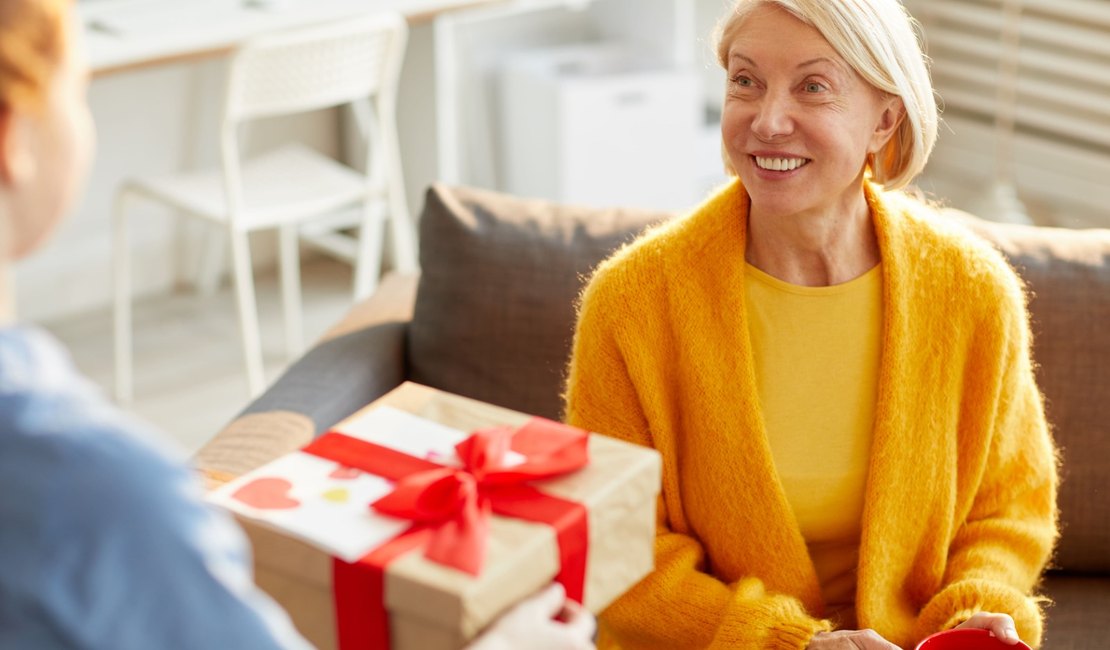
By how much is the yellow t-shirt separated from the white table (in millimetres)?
1936

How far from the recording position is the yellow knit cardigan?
1.53 m

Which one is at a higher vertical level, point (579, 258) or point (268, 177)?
point (579, 258)

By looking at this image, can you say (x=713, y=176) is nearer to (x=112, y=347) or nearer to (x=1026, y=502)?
(x=112, y=347)

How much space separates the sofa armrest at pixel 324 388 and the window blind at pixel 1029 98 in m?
2.51

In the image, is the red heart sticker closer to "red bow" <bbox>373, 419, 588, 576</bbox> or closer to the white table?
"red bow" <bbox>373, 419, 588, 576</bbox>

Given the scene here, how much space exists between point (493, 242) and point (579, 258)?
0.12 meters

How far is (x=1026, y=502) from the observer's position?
5.26ft

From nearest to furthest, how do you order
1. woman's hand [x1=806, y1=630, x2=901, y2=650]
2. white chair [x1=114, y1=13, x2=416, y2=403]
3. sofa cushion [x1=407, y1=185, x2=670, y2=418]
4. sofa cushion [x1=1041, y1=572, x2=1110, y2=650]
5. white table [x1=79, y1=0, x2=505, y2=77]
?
woman's hand [x1=806, y1=630, x2=901, y2=650] → sofa cushion [x1=1041, y1=572, x2=1110, y2=650] → sofa cushion [x1=407, y1=185, x2=670, y2=418] → white chair [x1=114, y1=13, x2=416, y2=403] → white table [x1=79, y1=0, x2=505, y2=77]

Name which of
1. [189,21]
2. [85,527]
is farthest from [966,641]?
[189,21]

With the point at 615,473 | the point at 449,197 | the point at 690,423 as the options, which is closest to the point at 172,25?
the point at 449,197

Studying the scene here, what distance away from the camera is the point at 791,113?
1481mm

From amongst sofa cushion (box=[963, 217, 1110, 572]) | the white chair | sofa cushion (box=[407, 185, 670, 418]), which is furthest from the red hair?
the white chair

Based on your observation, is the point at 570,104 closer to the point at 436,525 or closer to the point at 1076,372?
the point at 1076,372

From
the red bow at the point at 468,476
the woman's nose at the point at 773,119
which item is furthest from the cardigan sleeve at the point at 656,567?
the red bow at the point at 468,476
